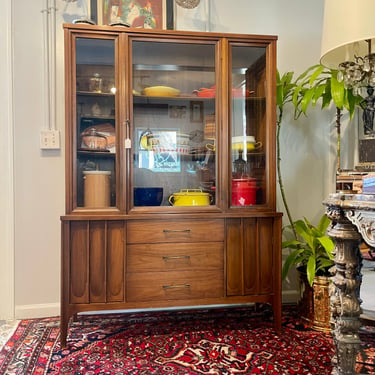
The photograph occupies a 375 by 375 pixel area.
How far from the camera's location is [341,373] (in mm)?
1146

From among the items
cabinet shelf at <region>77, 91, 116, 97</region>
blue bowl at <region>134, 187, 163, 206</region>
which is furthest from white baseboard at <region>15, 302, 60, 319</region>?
cabinet shelf at <region>77, 91, 116, 97</region>

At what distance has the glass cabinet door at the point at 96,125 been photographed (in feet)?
5.72

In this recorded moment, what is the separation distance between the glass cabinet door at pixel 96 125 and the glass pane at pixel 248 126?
0.66 metres

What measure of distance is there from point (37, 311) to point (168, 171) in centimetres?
117

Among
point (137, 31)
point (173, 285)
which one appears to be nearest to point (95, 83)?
point (137, 31)

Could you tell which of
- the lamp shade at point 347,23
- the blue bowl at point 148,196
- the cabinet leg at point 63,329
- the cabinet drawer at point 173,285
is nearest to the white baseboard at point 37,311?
the cabinet leg at point 63,329

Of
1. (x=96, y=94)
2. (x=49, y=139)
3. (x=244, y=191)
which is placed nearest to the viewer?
(x=96, y=94)

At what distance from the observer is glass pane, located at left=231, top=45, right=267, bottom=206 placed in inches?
74.1

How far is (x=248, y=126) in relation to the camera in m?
A: 1.96

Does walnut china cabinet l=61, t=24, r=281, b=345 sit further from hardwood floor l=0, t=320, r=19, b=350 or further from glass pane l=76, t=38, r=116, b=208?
hardwood floor l=0, t=320, r=19, b=350

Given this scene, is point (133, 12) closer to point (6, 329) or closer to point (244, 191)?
point (244, 191)

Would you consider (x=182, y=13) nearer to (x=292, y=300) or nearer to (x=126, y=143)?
(x=126, y=143)

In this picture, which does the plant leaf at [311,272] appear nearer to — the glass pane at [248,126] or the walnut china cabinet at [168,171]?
the walnut china cabinet at [168,171]

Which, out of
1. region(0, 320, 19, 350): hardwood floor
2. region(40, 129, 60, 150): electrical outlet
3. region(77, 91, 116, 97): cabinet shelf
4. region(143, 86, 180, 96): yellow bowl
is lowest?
region(0, 320, 19, 350): hardwood floor
